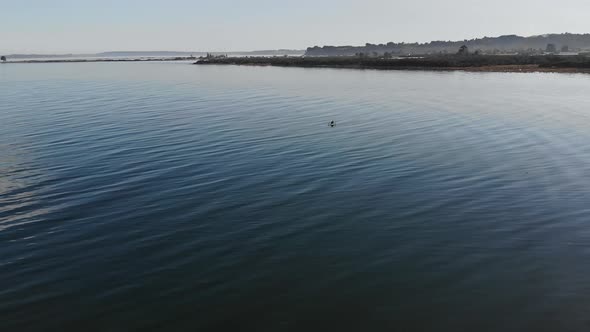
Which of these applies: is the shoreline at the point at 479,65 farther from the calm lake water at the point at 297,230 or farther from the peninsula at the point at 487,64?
the calm lake water at the point at 297,230

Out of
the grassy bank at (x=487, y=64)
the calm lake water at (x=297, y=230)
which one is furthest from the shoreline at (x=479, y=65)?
the calm lake water at (x=297, y=230)

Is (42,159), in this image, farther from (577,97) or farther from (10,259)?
(577,97)

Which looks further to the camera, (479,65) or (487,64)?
(487,64)

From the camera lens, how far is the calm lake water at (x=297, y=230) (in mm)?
10734

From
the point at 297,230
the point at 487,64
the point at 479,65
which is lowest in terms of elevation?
the point at 297,230

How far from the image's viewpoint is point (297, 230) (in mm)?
15461

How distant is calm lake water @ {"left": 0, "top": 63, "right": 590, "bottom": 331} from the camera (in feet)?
35.2

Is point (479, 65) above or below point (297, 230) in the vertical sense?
above

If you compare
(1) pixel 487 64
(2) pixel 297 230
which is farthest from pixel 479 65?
(2) pixel 297 230

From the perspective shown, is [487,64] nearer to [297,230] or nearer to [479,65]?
[479,65]

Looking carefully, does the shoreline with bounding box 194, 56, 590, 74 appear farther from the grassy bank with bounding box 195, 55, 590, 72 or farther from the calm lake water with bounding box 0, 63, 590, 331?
the calm lake water with bounding box 0, 63, 590, 331

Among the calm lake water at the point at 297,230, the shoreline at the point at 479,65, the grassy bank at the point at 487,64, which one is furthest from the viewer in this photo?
the grassy bank at the point at 487,64

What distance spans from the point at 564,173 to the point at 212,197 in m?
16.8

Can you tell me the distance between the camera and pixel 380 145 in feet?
95.6
